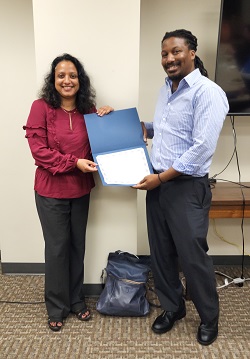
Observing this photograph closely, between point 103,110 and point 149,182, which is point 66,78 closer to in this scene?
point 103,110

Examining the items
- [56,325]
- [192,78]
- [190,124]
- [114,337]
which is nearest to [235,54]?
[192,78]

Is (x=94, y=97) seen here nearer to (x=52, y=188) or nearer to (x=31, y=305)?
(x=52, y=188)

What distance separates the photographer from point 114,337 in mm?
1788

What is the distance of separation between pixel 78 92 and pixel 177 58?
550mm

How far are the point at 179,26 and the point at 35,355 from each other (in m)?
2.13

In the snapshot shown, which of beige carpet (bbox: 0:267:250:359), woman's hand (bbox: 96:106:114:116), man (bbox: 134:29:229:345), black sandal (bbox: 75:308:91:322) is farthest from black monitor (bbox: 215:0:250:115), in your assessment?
black sandal (bbox: 75:308:91:322)

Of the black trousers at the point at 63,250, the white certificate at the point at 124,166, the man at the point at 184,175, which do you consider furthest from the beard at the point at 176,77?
the black trousers at the point at 63,250

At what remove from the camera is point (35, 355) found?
1.67 m

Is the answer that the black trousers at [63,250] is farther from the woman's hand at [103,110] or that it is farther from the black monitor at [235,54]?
the black monitor at [235,54]

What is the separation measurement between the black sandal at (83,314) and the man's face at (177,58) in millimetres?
1392

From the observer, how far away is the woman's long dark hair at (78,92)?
1685 millimetres

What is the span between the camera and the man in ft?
4.84

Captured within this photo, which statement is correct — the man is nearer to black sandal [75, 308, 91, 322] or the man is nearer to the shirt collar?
the shirt collar

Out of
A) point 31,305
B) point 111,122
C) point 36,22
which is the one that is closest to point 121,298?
point 31,305
